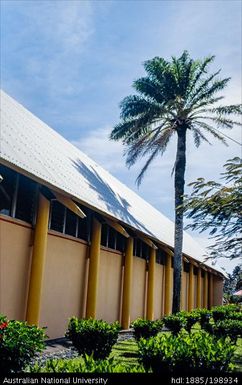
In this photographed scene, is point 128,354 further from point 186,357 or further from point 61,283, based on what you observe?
point 186,357

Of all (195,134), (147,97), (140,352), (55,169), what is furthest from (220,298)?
(140,352)

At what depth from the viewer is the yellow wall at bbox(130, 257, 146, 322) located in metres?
19.8

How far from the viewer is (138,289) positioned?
20422 mm

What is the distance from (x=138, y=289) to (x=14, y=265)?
10.7 metres

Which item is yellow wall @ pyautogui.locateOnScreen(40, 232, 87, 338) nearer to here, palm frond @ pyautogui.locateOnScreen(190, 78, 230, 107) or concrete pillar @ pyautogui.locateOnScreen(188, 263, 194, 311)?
palm frond @ pyautogui.locateOnScreen(190, 78, 230, 107)

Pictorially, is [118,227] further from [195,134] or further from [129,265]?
[195,134]

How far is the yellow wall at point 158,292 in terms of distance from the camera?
76.6ft

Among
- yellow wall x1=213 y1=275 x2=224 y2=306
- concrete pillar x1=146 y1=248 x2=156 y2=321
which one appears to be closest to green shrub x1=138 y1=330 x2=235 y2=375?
concrete pillar x1=146 y1=248 x2=156 y2=321

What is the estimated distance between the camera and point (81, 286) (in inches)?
569

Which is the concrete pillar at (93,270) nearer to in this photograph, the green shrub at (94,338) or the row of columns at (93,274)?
the row of columns at (93,274)

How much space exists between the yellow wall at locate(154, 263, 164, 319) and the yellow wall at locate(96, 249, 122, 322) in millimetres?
5788

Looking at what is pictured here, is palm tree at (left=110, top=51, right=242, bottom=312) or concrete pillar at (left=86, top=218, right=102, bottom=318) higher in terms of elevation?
palm tree at (left=110, top=51, right=242, bottom=312)

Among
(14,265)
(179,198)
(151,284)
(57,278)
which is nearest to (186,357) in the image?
(14,265)

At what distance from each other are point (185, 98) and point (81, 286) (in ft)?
36.3
